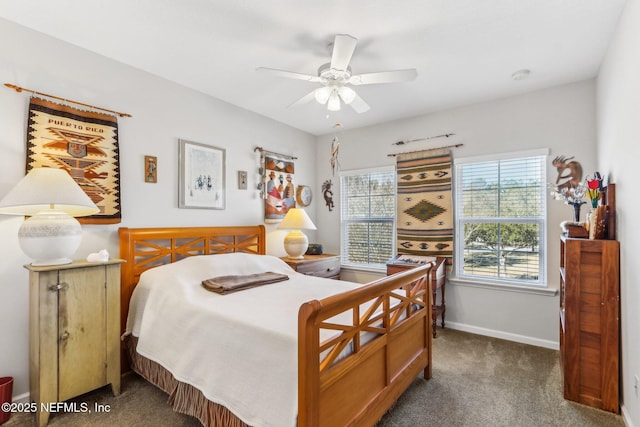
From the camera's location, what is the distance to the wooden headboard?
2.57m

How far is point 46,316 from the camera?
197 centimetres

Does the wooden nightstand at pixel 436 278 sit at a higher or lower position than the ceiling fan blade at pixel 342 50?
lower

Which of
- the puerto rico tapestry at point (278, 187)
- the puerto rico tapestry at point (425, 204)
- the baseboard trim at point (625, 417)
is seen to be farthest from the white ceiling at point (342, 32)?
the baseboard trim at point (625, 417)

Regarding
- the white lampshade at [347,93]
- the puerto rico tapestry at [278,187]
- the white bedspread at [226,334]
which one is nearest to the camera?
the white bedspread at [226,334]

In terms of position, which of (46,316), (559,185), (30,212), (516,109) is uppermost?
(516,109)

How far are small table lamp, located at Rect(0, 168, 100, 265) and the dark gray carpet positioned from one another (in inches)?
42.2

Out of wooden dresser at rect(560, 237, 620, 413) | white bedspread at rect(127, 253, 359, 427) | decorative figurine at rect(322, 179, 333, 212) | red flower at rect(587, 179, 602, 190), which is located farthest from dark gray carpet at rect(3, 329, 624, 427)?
decorative figurine at rect(322, 179, 333, 212)

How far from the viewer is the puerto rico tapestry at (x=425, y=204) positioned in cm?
366

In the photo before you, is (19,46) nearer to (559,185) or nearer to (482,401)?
(482,401)

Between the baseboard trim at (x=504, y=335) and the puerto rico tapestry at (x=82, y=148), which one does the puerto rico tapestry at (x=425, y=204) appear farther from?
the puerto rico tapestry at (x=82, y=148)

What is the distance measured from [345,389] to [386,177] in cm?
314

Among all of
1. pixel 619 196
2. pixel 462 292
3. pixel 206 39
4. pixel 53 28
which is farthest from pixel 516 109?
pixel 53 28

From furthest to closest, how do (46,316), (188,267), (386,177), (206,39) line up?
→ (386,177)
(188,267)
(206,39)
(46,316)

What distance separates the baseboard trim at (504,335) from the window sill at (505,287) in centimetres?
46
